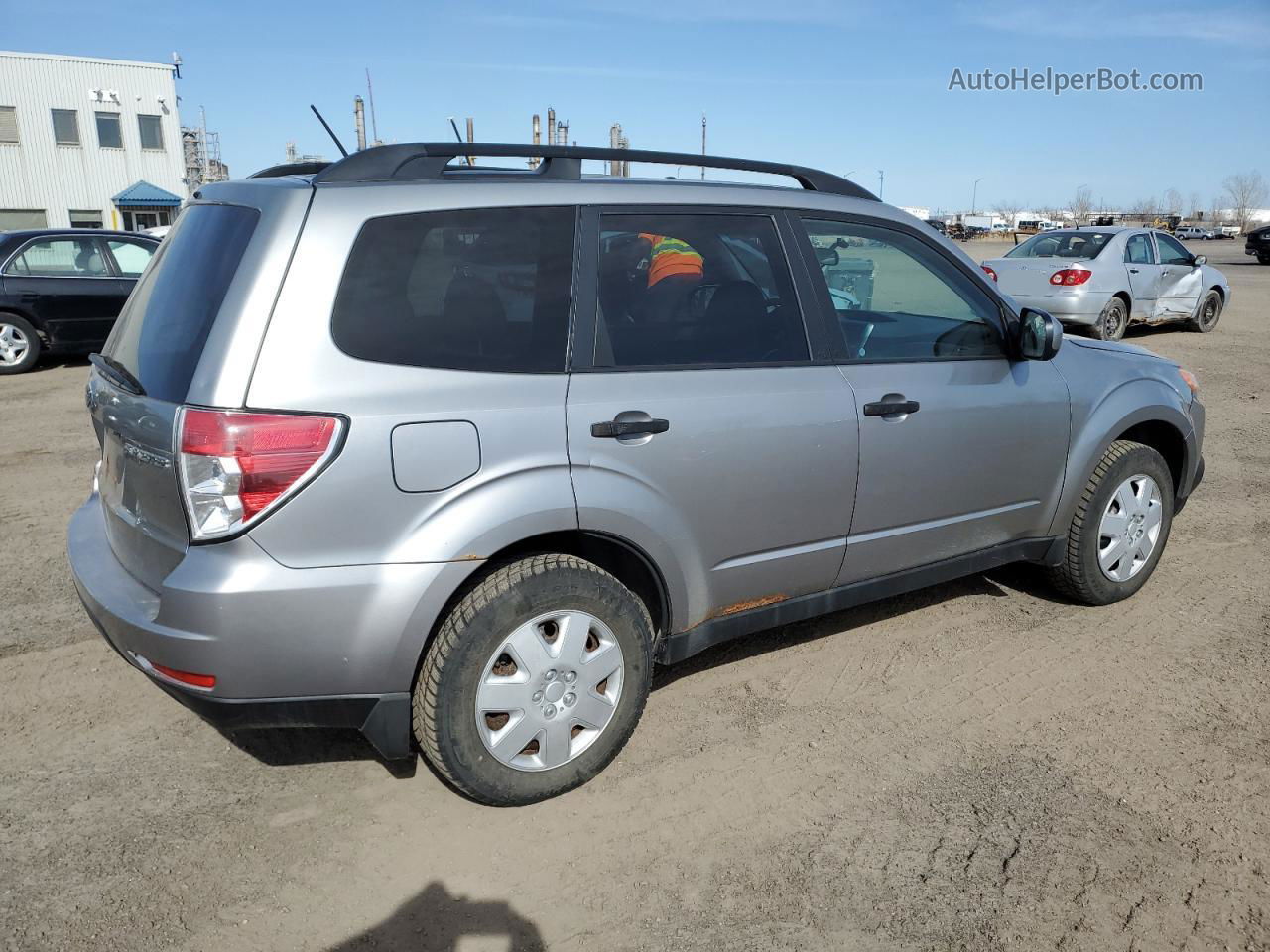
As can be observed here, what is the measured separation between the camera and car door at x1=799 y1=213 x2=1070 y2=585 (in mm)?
3582

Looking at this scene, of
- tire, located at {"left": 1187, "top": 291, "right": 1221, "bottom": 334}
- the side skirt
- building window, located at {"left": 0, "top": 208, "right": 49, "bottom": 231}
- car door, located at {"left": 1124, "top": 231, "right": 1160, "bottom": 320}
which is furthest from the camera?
building window, located at {"left": 0, "top": 208, "right": 49, "bottom": 231}

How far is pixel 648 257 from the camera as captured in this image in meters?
3.22

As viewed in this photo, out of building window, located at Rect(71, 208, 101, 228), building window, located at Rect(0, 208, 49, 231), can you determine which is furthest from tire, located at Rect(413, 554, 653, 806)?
building window, located at Rect(71, 208, 101, 228)

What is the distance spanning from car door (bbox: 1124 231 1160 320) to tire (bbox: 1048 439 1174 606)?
10032 mm

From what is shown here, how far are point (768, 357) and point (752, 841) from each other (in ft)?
5.09

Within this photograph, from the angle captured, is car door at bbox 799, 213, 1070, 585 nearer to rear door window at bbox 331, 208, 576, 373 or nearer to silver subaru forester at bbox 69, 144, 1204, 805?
silver subaru forester at bbox 69, 144, 1204, 805

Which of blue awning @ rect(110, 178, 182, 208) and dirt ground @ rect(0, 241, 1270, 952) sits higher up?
blue awning @ rect(110, 178, 182, 208)

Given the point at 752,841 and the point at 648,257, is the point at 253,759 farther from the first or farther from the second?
the point at 648,257

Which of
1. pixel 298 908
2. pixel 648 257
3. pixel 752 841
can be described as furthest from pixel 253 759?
pixel 648 257

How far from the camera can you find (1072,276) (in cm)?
1280

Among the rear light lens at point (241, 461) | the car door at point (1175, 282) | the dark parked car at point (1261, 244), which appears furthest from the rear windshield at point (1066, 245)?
the dark parked car at point (1261, 244)

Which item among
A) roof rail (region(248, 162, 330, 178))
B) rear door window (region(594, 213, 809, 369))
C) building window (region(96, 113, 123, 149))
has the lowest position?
rear door window (region(594, 213, 809, 369))

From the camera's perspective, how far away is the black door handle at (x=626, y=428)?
2.93 meters

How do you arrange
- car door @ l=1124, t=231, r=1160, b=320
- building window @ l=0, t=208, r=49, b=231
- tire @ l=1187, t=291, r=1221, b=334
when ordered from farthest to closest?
building window @ l=0, t=208, r=49, b=231
tire @ l=1187, t=291, r=1221, b=334
car door @ l=1124, t=231, r=1160, b=320
